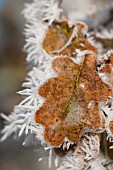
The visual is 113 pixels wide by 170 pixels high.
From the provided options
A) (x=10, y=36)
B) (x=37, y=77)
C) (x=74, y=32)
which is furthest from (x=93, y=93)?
(x=10, y=36)

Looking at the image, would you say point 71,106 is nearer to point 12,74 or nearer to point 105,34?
point 105,34

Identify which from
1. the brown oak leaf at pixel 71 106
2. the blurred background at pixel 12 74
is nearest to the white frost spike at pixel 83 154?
the brown oak leaf at pixel 71 106

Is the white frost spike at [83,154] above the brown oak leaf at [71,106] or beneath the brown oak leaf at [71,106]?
beneath

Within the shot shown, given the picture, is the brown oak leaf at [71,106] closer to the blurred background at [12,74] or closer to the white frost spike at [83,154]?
the white frost spike at [83,154]

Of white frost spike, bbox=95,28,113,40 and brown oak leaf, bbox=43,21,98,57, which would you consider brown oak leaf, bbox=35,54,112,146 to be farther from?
white frost spike, bbox=95,28,113,40

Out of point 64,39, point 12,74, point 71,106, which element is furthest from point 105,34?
point 12,74

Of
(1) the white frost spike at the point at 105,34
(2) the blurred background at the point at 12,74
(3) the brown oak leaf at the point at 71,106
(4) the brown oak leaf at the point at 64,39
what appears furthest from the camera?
(2) the blurred background at the point at 12,74

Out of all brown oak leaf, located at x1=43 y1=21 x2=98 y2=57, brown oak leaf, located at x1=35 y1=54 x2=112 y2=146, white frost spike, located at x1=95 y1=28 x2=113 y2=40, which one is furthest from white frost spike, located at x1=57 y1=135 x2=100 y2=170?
white frost spike, located at x1=95 y1=28 x2=113 y2=40

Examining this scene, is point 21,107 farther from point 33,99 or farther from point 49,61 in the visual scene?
point 49,61
